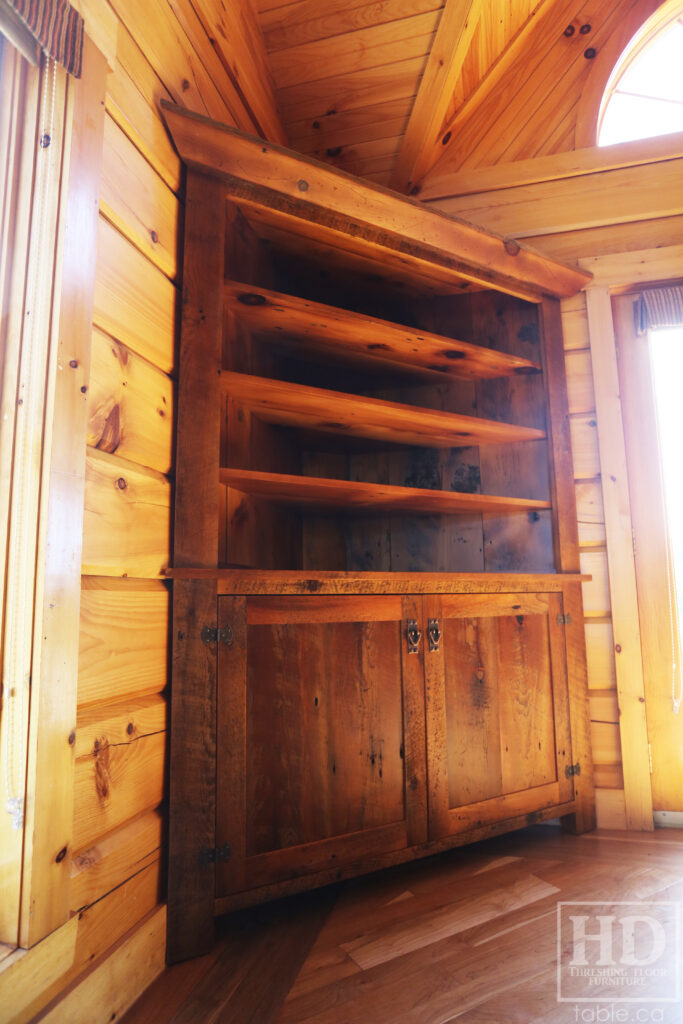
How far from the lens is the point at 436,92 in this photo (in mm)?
2148

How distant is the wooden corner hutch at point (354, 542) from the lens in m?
1.41

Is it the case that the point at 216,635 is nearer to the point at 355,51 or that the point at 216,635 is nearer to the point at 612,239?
the point at 355,51

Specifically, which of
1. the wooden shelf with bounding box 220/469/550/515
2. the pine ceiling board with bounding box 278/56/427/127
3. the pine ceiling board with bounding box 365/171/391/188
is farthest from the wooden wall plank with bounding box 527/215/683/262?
the wooden shelf with bounding box 220/469/550/515

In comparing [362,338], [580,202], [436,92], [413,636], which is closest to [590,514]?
[413,636]

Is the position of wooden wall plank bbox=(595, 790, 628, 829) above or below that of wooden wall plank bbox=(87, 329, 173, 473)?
below

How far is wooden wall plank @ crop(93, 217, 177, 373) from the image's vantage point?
3.81 ft

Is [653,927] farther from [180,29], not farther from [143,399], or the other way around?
[180,29]

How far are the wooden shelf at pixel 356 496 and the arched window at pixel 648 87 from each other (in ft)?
5.13

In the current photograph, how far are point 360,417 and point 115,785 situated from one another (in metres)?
1.19

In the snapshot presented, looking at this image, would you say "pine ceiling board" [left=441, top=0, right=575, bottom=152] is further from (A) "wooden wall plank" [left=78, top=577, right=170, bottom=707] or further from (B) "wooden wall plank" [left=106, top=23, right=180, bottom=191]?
(A) "wooden wall plank" [left=78, top=577, right=170, bottom=707]

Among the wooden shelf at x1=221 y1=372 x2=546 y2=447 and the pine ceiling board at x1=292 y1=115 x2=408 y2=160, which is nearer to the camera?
the wooden shelf at x1=221 y1=372 x2=546 y2=447

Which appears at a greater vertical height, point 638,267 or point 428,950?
point 638,267

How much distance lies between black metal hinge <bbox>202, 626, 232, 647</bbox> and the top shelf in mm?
1132

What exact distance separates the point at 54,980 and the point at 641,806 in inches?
75.7
